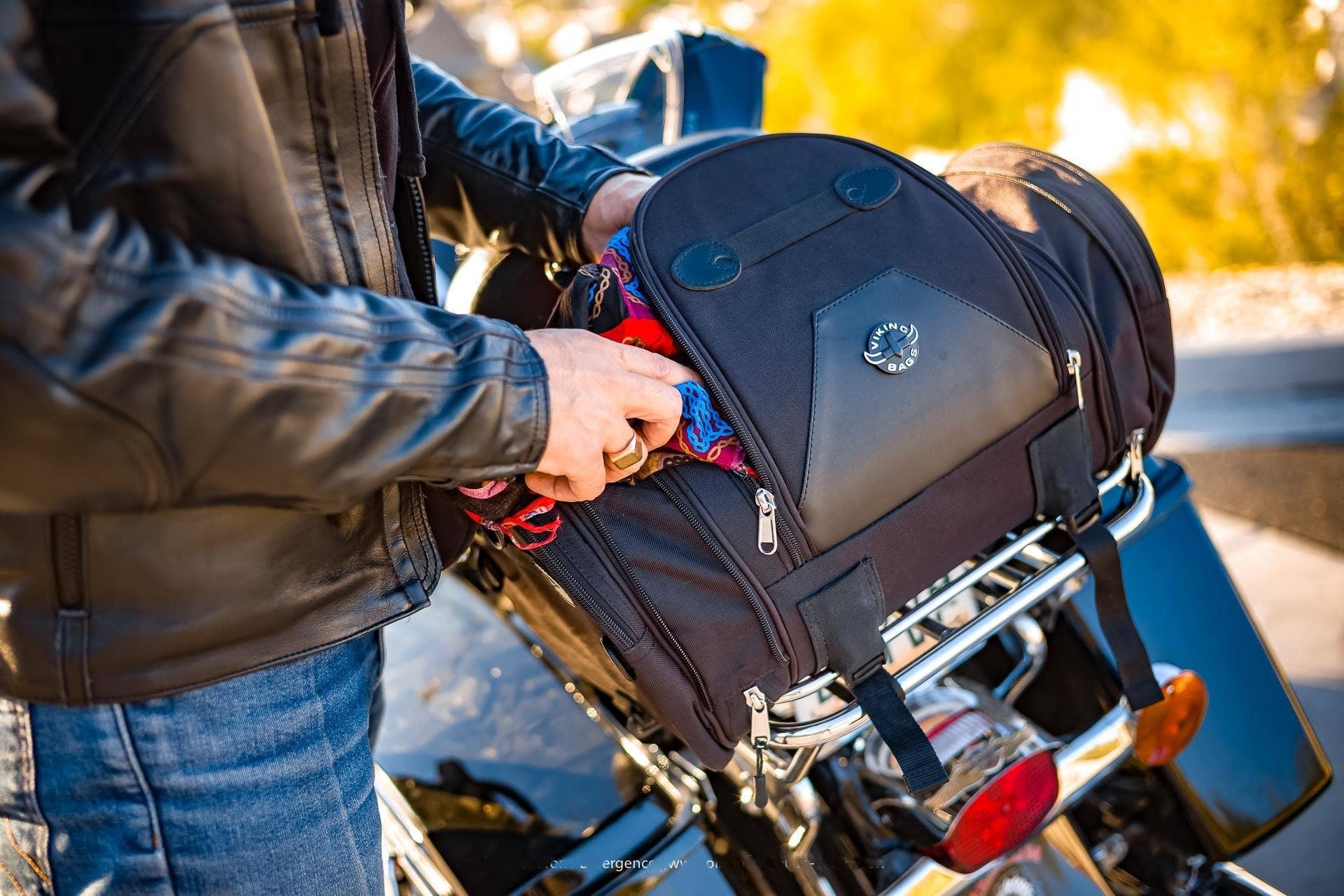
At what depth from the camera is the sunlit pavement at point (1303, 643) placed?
89.9 inches

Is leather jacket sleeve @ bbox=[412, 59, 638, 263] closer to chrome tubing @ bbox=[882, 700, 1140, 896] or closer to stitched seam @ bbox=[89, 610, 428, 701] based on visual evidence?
stitched seam @ bbox=[89, 610, 428, 701]

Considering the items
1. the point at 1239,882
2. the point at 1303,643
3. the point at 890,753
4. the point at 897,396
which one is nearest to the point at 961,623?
the point at 890,753

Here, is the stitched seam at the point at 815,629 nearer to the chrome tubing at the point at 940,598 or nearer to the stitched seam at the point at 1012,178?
the chrome tubing at the point at 940,598

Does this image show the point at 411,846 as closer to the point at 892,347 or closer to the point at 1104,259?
the point at 892,347

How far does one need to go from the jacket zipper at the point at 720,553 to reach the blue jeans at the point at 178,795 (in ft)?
1.48

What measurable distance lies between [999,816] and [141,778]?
109 centimetres

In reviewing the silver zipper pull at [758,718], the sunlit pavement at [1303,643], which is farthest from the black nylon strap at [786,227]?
the sunlit pavement at [1303,643]

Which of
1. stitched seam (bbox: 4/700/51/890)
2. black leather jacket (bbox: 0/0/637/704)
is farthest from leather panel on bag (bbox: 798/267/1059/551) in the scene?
stitched seam (bbox: 4/700/51/890)

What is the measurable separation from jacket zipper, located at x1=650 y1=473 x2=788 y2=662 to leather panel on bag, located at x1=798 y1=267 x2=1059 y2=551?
4.1 inches

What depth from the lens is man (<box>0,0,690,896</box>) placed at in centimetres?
81

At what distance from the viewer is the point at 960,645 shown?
1.28 metres

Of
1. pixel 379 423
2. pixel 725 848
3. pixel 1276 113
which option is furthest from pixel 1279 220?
pixel 379 423

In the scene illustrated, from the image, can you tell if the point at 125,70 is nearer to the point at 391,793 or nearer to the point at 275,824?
the point at 275,824

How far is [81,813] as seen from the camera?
996 mm
